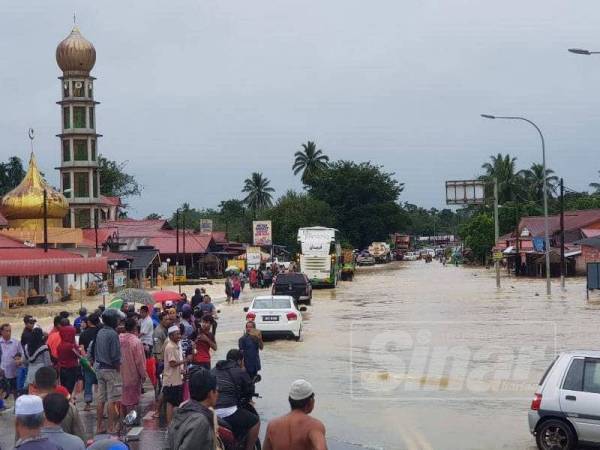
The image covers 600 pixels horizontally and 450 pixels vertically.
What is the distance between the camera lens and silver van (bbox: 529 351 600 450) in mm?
11445

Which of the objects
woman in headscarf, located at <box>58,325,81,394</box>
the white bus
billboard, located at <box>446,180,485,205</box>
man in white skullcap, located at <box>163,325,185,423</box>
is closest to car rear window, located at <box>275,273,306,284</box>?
the white bus

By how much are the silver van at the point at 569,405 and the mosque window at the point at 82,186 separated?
7831 centimetres

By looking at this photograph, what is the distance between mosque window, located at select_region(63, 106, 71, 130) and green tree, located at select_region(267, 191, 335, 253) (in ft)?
118

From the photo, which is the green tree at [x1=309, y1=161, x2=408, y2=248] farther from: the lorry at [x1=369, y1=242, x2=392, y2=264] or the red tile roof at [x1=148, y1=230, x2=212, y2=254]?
the red tile roof at [x1=148, y1=230, x2=212, y2=254]

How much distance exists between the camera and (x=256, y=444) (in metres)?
9.45

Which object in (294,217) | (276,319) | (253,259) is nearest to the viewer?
(276,319)

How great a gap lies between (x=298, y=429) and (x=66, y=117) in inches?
3249

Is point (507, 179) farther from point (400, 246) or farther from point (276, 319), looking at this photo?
point (276, 319)

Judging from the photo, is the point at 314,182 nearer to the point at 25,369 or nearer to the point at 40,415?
the point at 25,369

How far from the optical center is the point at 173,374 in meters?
12.7

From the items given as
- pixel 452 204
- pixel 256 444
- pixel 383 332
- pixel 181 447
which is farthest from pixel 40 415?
pixel 452 204

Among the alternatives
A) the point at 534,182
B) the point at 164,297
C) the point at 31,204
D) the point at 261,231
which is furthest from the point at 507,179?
the point at 164,297

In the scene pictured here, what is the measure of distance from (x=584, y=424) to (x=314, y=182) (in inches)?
4747

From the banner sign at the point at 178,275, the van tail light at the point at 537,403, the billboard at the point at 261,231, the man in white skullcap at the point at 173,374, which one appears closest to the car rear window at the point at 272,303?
the man in white skullcap at the point at 173,374
